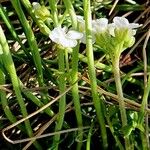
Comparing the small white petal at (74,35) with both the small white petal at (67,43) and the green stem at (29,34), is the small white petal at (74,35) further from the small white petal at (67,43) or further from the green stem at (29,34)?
the green stem at (29,34)

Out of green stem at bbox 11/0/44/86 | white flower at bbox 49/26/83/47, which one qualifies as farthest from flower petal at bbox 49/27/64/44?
green stem at bbox 11/0/44/86

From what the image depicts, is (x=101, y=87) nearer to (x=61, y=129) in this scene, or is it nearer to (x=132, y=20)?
(x=61, y=129)

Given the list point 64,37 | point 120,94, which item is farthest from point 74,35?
point 120,94

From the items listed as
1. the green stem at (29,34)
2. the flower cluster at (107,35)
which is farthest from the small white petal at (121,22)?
the green stem at (29,34)

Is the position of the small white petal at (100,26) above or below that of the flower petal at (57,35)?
below

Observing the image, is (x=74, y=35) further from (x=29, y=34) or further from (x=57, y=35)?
(x=29, y=34)

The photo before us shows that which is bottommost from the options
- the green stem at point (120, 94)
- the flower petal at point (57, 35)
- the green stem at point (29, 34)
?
the green stem at point (120, 94)

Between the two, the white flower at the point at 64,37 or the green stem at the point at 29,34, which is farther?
the green stem at the point at 29,34

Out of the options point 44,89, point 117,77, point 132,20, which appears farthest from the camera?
point 132,20

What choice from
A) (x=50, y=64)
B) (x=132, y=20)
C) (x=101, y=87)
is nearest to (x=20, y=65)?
(x=50, y=64)

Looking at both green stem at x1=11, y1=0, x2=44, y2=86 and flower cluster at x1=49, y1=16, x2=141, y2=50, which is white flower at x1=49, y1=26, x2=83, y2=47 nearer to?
flower cluster at x1=49, y1=16, x2=141, y2=50

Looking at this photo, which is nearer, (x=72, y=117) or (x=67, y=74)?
(x=67, y=74)
